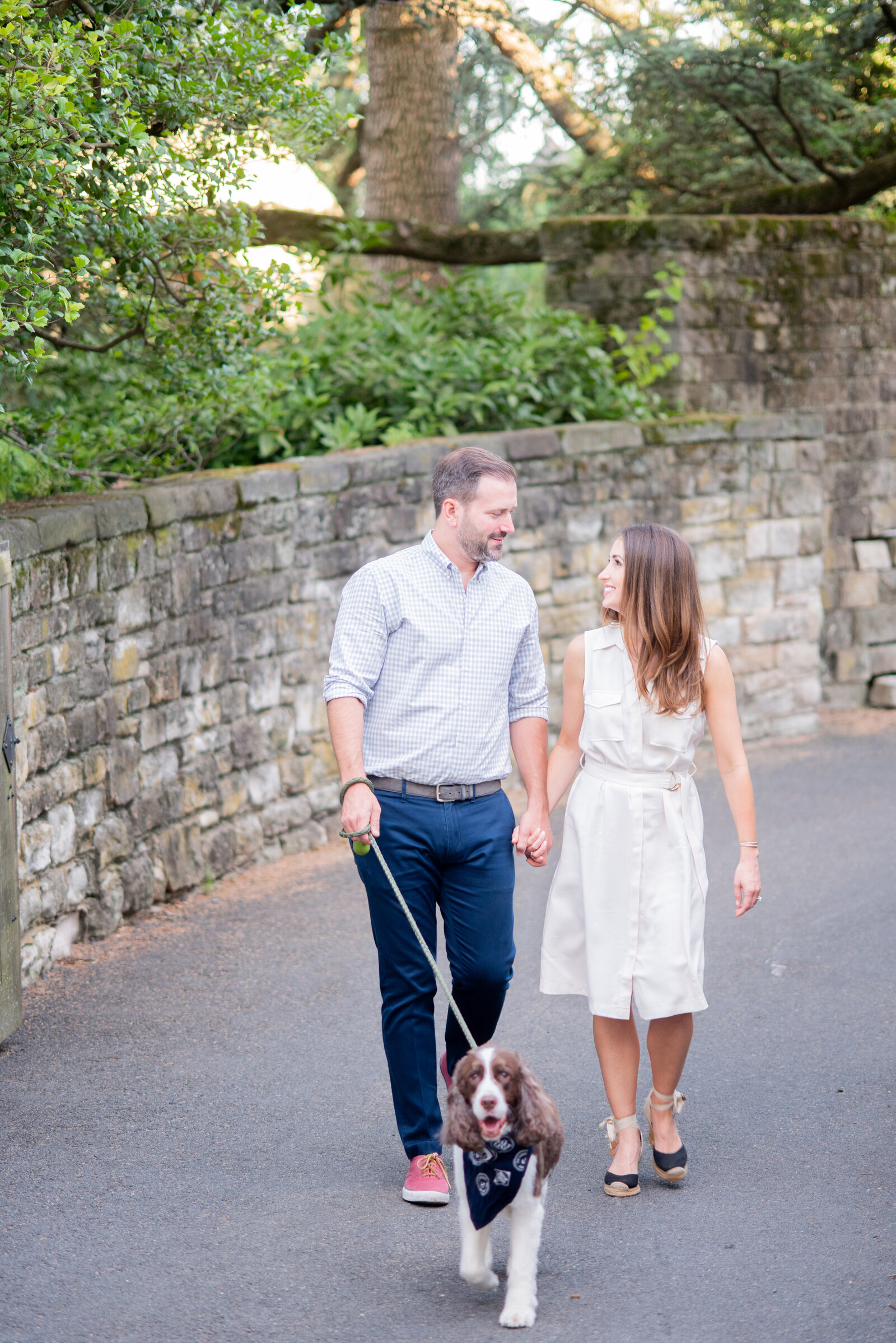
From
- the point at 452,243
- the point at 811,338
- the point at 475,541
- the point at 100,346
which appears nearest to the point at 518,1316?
the point at 475,541

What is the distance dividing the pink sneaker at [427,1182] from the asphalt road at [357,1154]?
0.04 m

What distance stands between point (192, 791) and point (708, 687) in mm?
3434

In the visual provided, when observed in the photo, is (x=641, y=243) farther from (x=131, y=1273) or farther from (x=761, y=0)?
(x=131, y=1273)

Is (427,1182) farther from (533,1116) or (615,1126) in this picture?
(533,1116)

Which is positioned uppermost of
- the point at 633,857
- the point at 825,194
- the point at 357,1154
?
the point at 825,194

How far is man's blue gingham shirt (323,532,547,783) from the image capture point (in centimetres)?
355

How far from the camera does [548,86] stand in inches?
503

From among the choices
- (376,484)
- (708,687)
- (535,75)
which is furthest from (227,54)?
(535,75)

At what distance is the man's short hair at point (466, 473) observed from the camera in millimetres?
3541

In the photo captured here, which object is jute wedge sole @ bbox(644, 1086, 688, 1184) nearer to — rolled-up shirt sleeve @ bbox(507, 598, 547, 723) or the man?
the man

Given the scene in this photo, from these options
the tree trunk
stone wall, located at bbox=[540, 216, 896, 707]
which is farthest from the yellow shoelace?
the tree trunk

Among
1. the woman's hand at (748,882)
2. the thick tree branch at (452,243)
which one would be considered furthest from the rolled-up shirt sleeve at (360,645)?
the thick tree branch at (452,243)

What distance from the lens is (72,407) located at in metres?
7.86

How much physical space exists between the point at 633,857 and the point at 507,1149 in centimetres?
94
